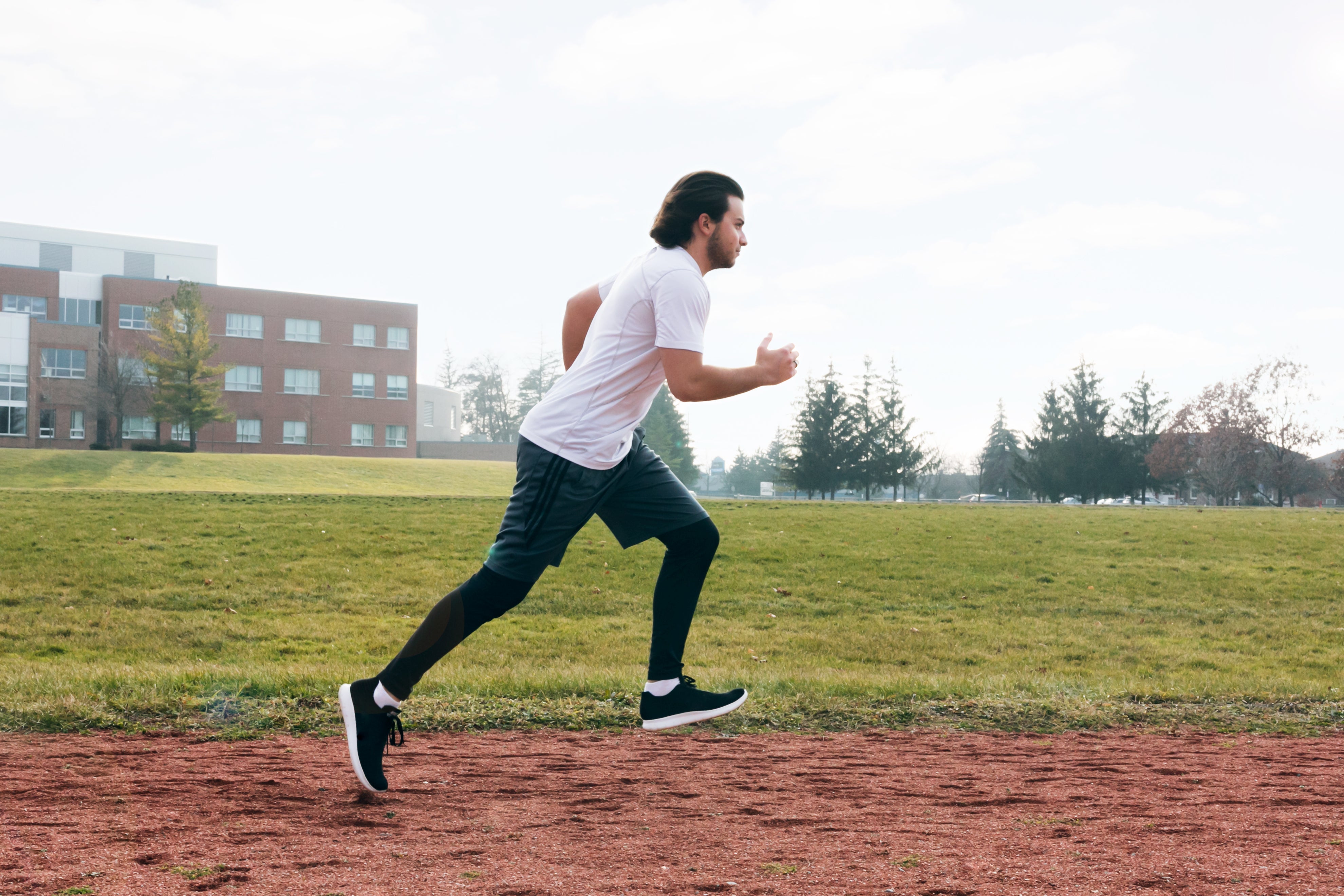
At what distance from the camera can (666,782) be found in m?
3.86

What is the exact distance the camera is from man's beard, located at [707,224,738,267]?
362cm

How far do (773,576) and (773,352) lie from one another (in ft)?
35.1

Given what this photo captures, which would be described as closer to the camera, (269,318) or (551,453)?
(551,453)

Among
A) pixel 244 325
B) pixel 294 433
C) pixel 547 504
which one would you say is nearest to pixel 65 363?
pixel 244 325

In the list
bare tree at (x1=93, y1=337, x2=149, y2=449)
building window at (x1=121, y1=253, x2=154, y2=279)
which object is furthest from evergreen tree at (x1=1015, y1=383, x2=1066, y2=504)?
building window at (x1=121, y1=253, x2=154, y2=279)

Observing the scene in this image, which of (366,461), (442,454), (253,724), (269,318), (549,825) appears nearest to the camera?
(549,825)

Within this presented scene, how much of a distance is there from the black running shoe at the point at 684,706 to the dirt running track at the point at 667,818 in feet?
0.80

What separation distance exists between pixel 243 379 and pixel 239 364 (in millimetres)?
988

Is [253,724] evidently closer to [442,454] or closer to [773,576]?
[773,576]

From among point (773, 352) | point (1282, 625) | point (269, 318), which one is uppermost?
point (269, 318)

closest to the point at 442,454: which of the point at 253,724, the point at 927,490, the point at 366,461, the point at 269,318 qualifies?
the point at 269,318

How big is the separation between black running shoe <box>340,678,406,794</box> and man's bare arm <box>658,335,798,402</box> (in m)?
1.54

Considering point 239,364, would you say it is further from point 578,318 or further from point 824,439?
point 578,318

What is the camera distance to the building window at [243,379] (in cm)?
5956
